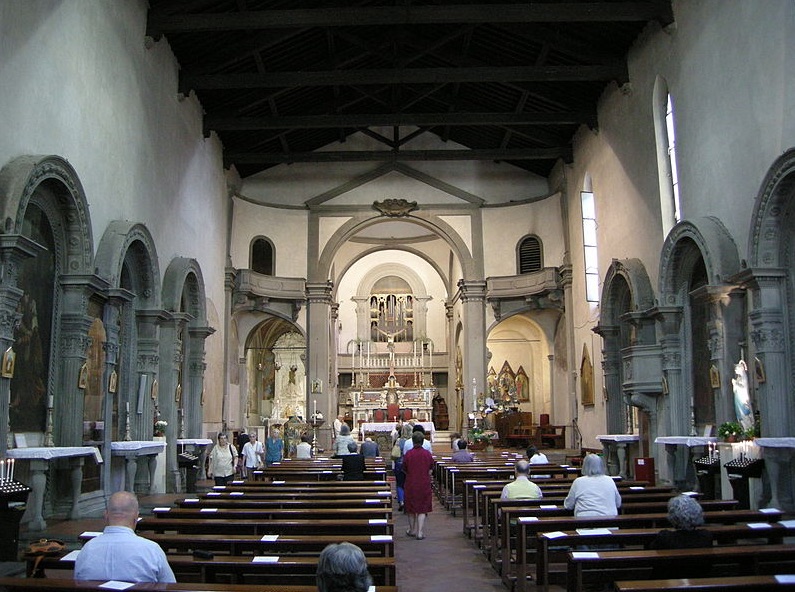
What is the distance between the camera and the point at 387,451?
2645cm

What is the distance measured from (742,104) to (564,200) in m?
12.6

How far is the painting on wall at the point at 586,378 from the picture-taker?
21797 mm

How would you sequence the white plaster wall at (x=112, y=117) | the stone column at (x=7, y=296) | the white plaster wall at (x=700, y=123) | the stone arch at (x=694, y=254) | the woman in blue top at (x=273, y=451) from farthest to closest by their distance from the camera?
the woman in blue top at (x=273, y=451) → the stone arch at (x=694, y=254) → the white plaster wall at (x=700, y=123) → the white plaster wall at (x=112, y=117) → the stone column at (x=7, y=296)

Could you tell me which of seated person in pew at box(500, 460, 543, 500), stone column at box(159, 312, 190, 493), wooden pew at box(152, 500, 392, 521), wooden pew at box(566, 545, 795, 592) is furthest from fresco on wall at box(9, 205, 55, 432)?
wooden pew at box(566, 545, 795, 592)

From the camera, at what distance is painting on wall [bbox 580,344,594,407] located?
21797mm

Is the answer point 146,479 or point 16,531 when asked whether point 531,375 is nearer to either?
point 146,479

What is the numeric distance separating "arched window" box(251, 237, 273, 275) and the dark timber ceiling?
2.46 metres

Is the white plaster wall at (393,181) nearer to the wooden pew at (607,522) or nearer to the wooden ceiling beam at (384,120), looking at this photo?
the wooden ceiling beam at (384,120)

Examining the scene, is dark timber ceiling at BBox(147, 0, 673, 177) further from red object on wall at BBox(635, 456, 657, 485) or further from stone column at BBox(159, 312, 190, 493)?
red object on wall at BBox(635, 456, 657, 485)

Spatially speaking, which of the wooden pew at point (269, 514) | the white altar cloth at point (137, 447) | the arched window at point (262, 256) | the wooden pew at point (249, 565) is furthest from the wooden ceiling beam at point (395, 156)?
the wooden pew at point (249, 565)

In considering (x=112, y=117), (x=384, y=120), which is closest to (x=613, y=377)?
A: (x=384, y=120)

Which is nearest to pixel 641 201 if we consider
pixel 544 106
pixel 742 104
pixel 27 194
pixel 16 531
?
pixel 742 104

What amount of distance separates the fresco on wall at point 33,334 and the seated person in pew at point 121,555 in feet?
22.0

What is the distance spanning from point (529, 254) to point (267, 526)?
20.7m
